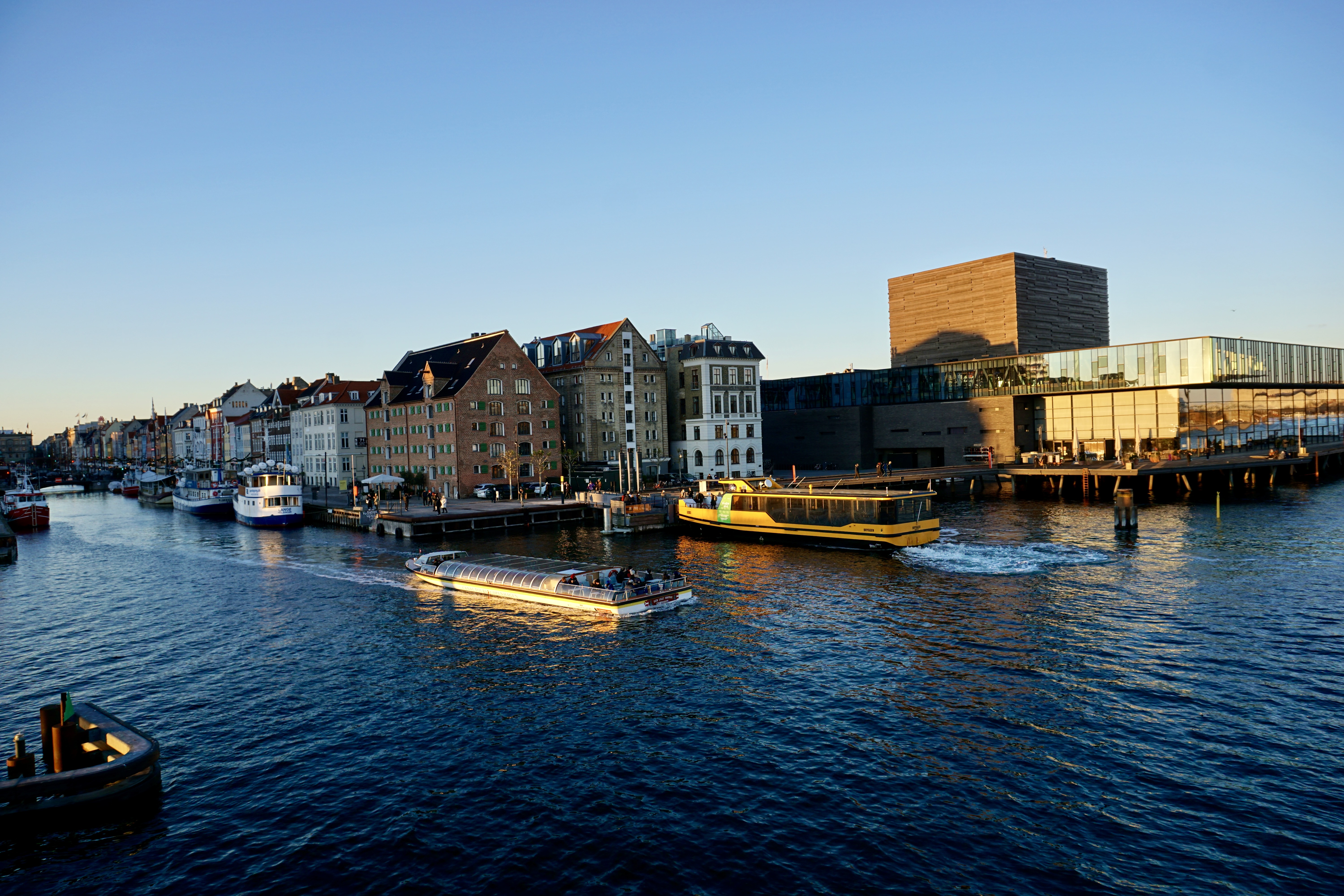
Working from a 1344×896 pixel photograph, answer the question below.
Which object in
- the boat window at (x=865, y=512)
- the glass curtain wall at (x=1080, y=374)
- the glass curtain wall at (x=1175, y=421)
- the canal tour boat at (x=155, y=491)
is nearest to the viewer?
the boat window at (x=865, y=512)

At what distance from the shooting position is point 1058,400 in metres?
132

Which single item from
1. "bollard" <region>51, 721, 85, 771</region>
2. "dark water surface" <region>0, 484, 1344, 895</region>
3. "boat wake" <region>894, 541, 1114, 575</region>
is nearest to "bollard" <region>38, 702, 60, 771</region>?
"bollard" <region>51, 721, 85, 771</region>

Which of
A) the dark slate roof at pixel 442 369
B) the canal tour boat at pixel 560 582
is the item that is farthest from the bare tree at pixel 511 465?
the canal tour boat at pixel 560 582

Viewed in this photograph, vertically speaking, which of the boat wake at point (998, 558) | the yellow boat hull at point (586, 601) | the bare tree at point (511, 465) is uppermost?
the bare tree at point (511, 465)

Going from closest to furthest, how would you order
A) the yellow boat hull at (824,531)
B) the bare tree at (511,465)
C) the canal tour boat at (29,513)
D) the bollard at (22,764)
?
the bollard at (22,764), the yellow boat hull at (824,531), the bare tree at (511,465), the canal tour boat at (29,513)

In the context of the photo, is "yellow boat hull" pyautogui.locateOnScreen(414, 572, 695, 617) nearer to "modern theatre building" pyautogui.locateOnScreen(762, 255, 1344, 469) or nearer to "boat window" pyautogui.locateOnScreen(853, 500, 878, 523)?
"boat window" pyautogui.locateOnScreen(853, 500, 878, 523)

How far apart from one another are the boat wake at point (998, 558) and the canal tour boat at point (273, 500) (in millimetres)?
73142

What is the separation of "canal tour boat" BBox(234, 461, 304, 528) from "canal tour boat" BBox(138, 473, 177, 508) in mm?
53684

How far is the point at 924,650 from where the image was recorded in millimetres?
37406

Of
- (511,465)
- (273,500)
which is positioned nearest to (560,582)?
(511,465)

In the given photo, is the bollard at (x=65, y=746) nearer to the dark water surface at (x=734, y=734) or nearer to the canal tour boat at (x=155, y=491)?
the dark water surface at (x=734, y=734)

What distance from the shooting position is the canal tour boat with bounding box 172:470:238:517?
123812mm

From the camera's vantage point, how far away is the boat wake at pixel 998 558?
56500 mm

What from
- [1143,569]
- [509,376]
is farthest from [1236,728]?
[509,376]
